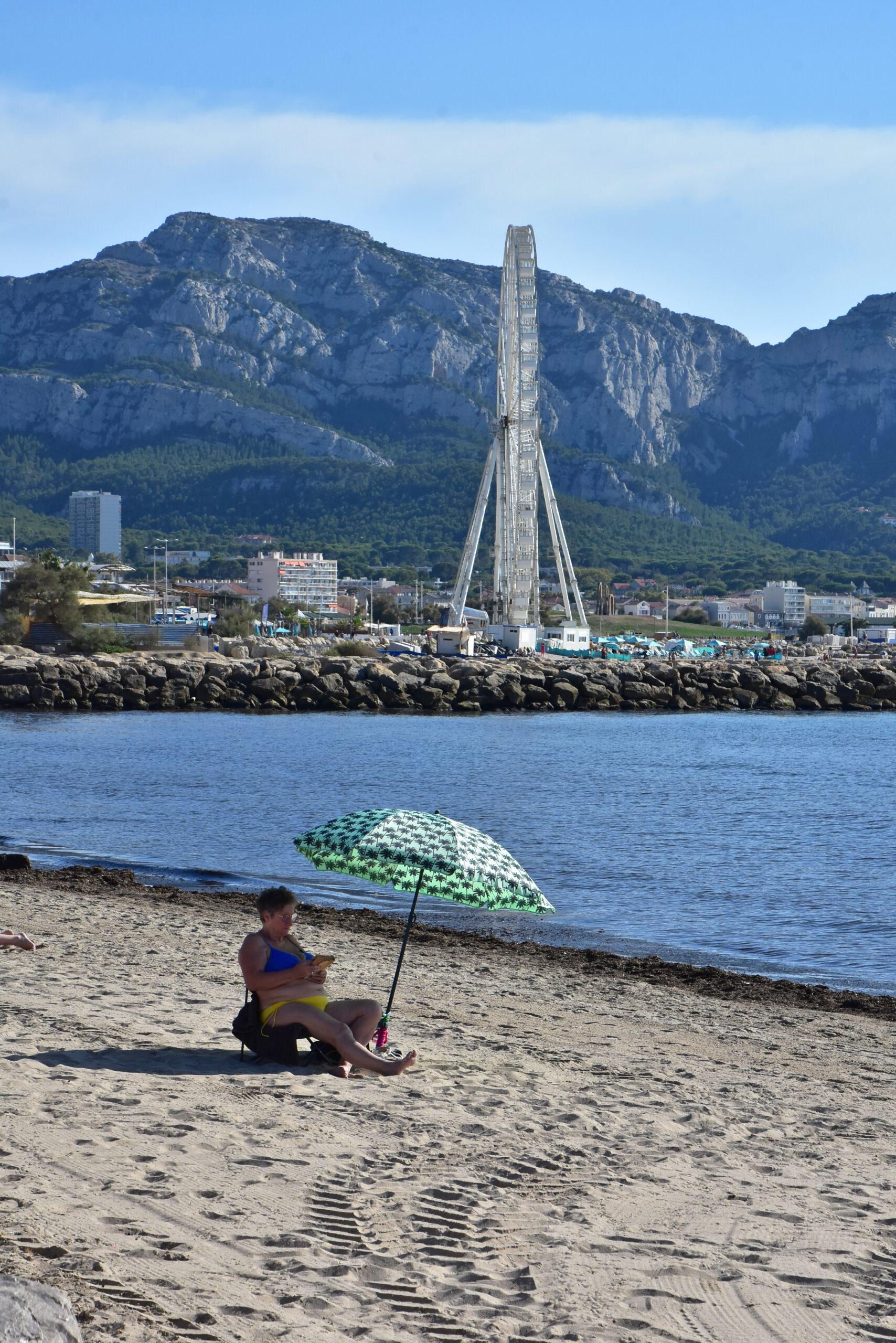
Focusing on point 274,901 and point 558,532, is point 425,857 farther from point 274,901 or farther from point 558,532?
point 558,532

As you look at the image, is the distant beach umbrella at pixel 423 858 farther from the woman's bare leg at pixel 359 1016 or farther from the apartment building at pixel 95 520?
the apartment building at pixel 95 520

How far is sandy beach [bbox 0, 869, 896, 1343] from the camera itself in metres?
3.65

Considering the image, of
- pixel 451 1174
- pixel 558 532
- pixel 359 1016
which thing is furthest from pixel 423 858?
pixel 558 532

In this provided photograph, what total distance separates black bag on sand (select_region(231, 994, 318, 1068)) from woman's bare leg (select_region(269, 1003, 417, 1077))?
0.04 meters

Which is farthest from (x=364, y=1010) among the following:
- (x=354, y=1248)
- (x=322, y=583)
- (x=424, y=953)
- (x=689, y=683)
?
(x=322, y=583)

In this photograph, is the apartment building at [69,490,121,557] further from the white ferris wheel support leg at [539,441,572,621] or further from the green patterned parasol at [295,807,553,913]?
the green patterned parasol at [295,807,553,913]

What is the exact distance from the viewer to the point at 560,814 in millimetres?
21516

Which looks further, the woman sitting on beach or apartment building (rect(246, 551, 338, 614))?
apartment building (rect(246, 551, 338, 614))

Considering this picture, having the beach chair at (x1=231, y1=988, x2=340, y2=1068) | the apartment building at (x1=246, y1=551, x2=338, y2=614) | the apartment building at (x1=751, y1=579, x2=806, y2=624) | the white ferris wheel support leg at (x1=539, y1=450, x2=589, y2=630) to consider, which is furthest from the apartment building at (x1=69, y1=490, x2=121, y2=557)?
the beach chair at (x1=231, y1=988, x2=340, y2=1068)

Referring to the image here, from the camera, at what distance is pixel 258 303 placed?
148625mm

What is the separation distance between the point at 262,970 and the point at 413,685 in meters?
43.9

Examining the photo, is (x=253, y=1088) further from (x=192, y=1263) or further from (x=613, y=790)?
(x=613, y=790)

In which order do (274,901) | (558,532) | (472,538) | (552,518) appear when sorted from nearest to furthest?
(274,901)
(552,518)
(472,538)
(558,532)

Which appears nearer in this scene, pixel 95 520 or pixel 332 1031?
pixel 332 1031
